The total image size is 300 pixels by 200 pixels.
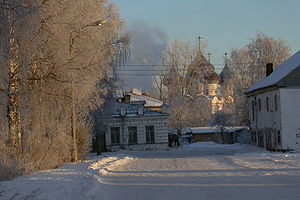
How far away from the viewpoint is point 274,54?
5972 cm

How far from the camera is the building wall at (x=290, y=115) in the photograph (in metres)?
36.8

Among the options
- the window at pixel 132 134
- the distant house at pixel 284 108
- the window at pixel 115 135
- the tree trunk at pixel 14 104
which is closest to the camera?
the tree trunk at pixel 14 104

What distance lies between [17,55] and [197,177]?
785 centimetres

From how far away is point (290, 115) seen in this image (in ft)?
122

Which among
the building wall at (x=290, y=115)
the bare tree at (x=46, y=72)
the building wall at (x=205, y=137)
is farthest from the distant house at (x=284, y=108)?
the building wall at (x=205, y=137)

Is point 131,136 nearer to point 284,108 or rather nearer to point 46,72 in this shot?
point 284,108

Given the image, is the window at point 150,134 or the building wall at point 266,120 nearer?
the building wall at point 266,120

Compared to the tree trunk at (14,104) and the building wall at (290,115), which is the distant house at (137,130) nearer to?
the building wall at (290,115)

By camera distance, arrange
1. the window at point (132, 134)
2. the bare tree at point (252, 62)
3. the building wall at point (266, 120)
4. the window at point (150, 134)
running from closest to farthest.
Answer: the building wall at point (266, 120) < the window at point (150, 134) < the window at point (132, 134) < the bare tree at point (252, 62)

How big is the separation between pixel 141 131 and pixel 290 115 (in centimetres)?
1640

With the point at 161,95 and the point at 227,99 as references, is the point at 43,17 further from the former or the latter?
the point at 227,99

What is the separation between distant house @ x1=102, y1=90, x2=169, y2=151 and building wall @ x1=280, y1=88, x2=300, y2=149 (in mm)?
13879

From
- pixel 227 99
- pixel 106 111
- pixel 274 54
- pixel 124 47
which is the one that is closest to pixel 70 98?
pixel 124 47

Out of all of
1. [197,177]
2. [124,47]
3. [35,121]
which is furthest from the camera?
[124,47]
